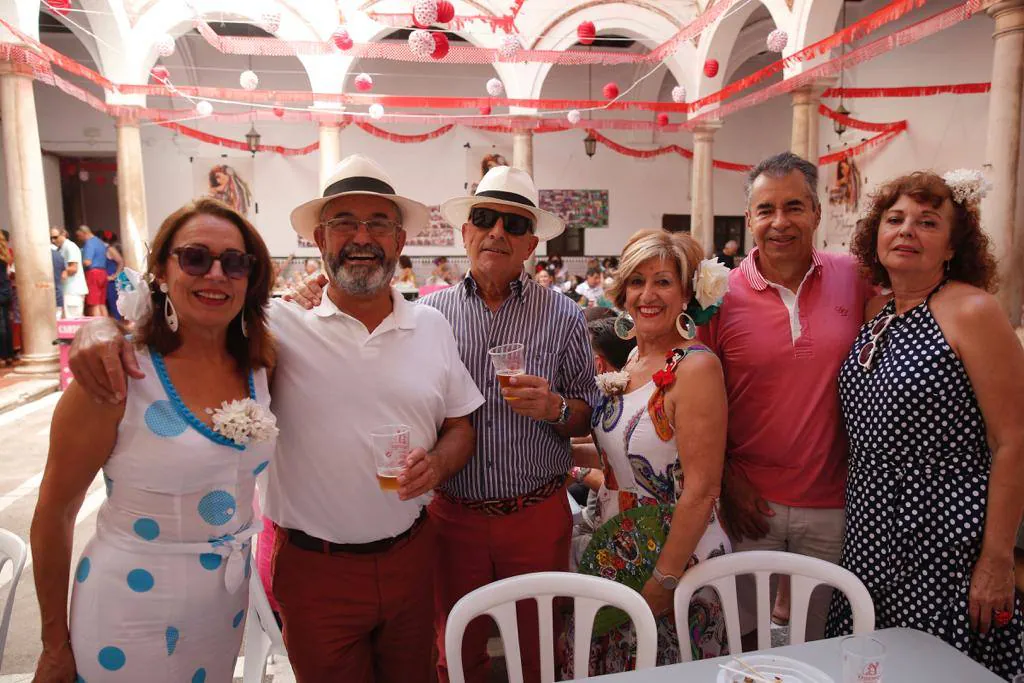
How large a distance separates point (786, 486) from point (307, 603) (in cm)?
169

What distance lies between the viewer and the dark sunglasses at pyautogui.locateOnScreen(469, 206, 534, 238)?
2.49 meters

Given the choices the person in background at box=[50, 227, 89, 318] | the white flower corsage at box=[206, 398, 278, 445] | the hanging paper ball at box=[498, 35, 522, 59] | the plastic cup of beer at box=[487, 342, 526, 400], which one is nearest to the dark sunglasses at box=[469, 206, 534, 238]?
the plastic cup of beer at box=[487, 342, 526, 400]

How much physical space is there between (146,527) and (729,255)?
32.9ft

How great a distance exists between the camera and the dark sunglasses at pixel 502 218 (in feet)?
8.18

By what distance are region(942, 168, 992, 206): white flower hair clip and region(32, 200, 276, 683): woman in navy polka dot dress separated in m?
2.16

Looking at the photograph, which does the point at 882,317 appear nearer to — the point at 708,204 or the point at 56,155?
the point at 708,204

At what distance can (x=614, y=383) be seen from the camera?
2266mm

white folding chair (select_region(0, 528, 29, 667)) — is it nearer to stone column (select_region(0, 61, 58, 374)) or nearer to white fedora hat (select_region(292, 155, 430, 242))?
white fedora hat (select_region(292, 155, 430, 242))

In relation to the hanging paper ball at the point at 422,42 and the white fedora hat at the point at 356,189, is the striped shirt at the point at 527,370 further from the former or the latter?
the hanging paper ball at the point at 422,42

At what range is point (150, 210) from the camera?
1581cm

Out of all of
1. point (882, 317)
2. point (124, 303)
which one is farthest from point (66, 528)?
point (882, 317)

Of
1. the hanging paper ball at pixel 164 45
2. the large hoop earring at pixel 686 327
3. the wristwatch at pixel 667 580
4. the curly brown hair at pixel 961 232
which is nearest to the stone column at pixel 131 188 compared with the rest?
the hanging paper ball at pixel 164 45

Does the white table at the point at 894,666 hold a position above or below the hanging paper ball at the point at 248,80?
below

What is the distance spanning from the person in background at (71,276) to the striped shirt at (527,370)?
1000 centimetres
